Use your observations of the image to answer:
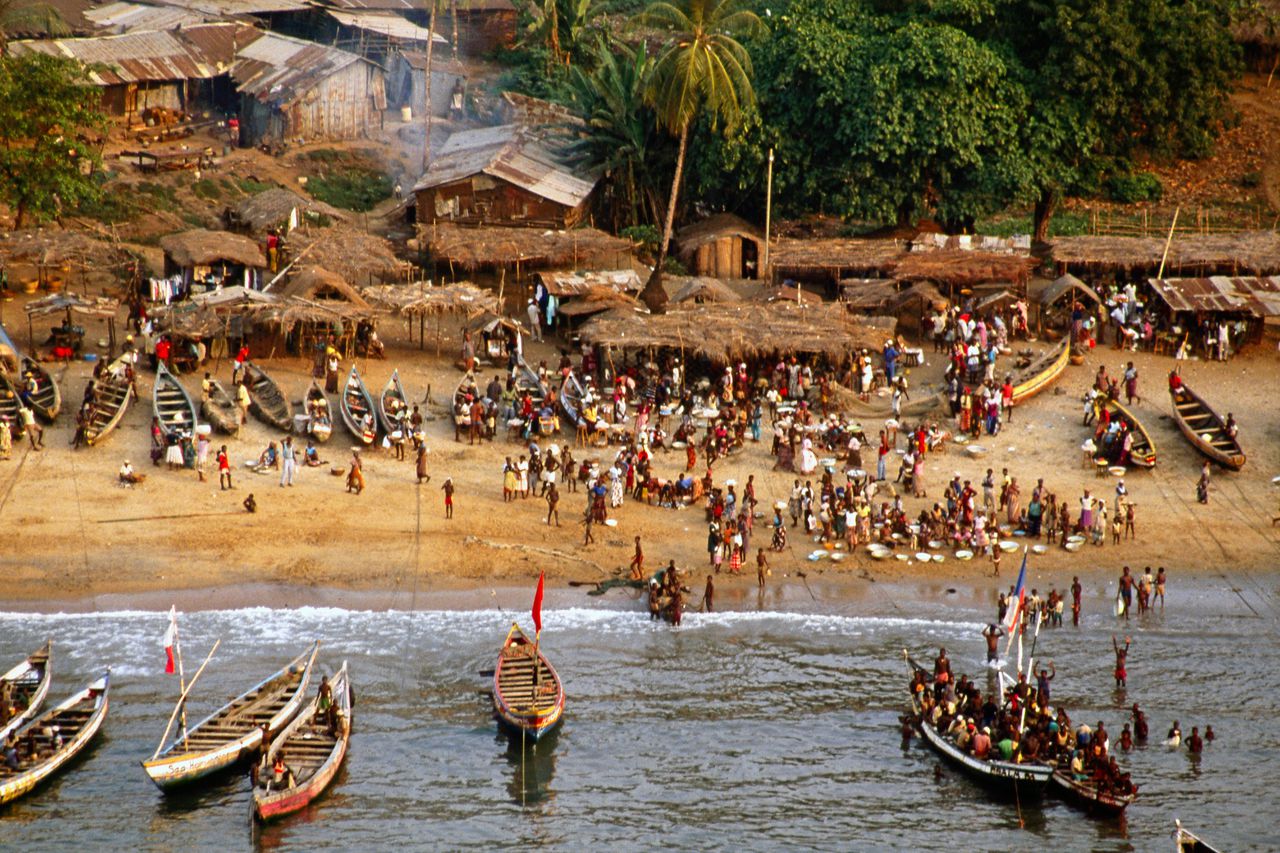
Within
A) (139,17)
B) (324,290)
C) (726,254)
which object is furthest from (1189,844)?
(139,17)

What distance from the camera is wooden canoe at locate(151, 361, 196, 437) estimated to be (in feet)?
162

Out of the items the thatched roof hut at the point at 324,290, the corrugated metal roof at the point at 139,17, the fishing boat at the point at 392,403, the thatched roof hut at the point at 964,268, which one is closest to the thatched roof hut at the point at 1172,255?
the thatched roof hut at the point at 964,268

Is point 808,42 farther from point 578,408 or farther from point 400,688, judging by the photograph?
point 400,688

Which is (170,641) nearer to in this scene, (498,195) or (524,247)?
(524,247)

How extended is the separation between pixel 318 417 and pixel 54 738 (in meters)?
15.5

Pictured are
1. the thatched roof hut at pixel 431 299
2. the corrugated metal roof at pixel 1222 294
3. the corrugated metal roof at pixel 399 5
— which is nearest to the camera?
the thatched roof hut at pixel 431 299

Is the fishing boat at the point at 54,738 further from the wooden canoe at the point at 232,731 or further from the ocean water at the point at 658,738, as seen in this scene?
the wooden canoe at the point at 232,731

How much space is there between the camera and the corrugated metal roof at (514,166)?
67125 mm

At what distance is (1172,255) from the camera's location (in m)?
62.0

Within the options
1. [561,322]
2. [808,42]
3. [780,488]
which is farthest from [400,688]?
[808,42]

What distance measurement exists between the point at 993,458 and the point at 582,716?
666 inches

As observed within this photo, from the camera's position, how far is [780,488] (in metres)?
48.5

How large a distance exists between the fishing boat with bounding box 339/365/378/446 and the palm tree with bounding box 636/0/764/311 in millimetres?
11624

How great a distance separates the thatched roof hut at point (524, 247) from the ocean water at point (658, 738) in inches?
826
